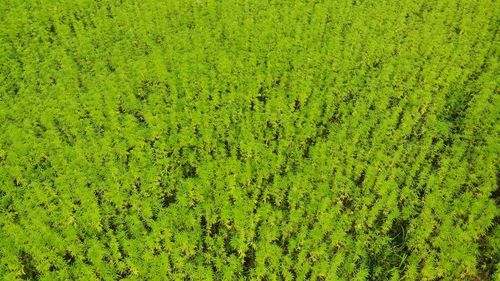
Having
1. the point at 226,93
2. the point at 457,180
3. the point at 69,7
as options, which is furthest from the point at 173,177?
the point at 69,7

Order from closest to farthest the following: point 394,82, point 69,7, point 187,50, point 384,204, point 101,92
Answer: point 384,204 → point 101,92 → point 394,82 → point 187,50 → point 69,7

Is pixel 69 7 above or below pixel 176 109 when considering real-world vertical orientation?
above

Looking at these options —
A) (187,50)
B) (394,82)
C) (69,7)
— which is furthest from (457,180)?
(69,7)

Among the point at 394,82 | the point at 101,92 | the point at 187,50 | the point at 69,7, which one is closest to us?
the point at 101,92

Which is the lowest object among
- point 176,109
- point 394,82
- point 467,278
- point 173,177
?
point 467,278

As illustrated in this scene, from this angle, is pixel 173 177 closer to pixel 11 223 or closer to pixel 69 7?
pixel 11 223

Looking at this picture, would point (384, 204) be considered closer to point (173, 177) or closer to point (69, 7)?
point (173, 177)

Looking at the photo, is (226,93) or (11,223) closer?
(11,223)
